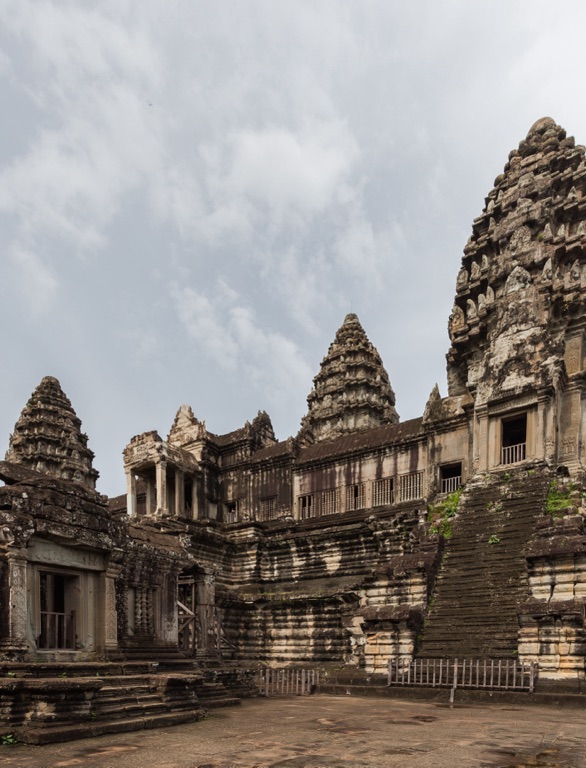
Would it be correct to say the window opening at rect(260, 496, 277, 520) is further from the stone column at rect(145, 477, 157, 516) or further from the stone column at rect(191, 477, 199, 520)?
the stone column at rect(145, 477, 157, 516)

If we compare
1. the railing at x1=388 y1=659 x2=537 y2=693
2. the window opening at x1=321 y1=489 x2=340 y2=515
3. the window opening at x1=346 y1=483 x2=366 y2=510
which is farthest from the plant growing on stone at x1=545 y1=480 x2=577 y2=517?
the window opening at x1=321 y1=489 x2=340 y2=515

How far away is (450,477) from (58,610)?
712 inches

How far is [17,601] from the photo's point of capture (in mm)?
12695

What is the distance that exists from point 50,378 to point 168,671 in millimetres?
41814

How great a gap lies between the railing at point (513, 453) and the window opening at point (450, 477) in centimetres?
266

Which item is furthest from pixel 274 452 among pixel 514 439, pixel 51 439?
pixel 51 439

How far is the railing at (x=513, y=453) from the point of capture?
82.0 ft

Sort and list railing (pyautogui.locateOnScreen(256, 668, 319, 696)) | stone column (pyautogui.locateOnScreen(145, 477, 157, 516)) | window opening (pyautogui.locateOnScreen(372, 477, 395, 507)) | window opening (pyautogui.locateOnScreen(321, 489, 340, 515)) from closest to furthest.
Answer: railing (pyautogui.locateOnScreen(256, 668, 319, 696)), window opening (pyautogui.locateOnScreen(372, 477, 395, 507)), window opening (pyautogui.locateOnScreen(321, 489, 340, 515)), stone column (pyautogui.locateOnScreen(145, 477, 157, 516))

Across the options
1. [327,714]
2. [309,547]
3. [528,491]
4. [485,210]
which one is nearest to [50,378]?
[309,547]

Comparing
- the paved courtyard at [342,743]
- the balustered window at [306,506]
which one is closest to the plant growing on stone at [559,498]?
the paved courtyard at [342,743]

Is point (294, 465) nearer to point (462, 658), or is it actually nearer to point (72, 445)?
point (462, 658)

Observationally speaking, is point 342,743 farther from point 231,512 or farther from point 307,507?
point 231,512

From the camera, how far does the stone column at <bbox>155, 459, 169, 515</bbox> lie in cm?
3344

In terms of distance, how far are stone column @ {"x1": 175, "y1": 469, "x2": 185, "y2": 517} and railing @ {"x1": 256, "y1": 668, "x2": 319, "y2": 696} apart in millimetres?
15691
